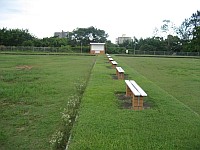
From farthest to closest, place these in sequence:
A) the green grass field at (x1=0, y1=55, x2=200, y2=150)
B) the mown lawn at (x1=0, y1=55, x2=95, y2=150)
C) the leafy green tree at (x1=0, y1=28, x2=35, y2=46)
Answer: the leafy green tree at (x1=0, y1=28, x2=35, y2=46)
the mown lawn at (x1=0, y1=55, x2=95, y2=150)
the green grass field at (x1=0, y1=55, x2=200, y2=150)

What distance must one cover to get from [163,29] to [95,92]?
69.5 meters

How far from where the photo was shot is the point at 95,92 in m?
8.73

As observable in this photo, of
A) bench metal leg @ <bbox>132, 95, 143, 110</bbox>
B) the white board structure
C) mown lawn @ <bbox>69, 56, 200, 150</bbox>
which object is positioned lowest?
mown lawn @ <bbox>69, 56, 200, 150</bbox>

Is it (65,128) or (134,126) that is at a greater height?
(134,126)

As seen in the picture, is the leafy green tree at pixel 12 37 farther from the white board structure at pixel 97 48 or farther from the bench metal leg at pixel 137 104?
the bench metal leg at pixel 137 104

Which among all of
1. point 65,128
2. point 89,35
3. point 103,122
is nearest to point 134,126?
point 103,122

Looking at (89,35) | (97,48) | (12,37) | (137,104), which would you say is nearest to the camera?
(137,104)

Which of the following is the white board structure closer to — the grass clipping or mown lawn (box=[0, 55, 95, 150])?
mown lawn (box=[0, 55, 95, 150])

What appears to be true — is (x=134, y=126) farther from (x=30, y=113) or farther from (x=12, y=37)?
(x=12, y=37)

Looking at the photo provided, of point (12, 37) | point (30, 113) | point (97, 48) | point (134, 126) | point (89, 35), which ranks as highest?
point (89, 35)

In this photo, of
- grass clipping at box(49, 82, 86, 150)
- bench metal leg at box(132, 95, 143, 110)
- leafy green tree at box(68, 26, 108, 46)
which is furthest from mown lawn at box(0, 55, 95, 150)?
leafy green tree at box(68, 26, 108, 46)

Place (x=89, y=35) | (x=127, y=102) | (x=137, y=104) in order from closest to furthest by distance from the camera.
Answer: (x=137, y=104) < (x=127, y=102) < (x=89, y=35)

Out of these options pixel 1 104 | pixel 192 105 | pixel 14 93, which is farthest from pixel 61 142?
pixel 14 93

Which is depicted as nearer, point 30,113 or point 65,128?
point 65,128
